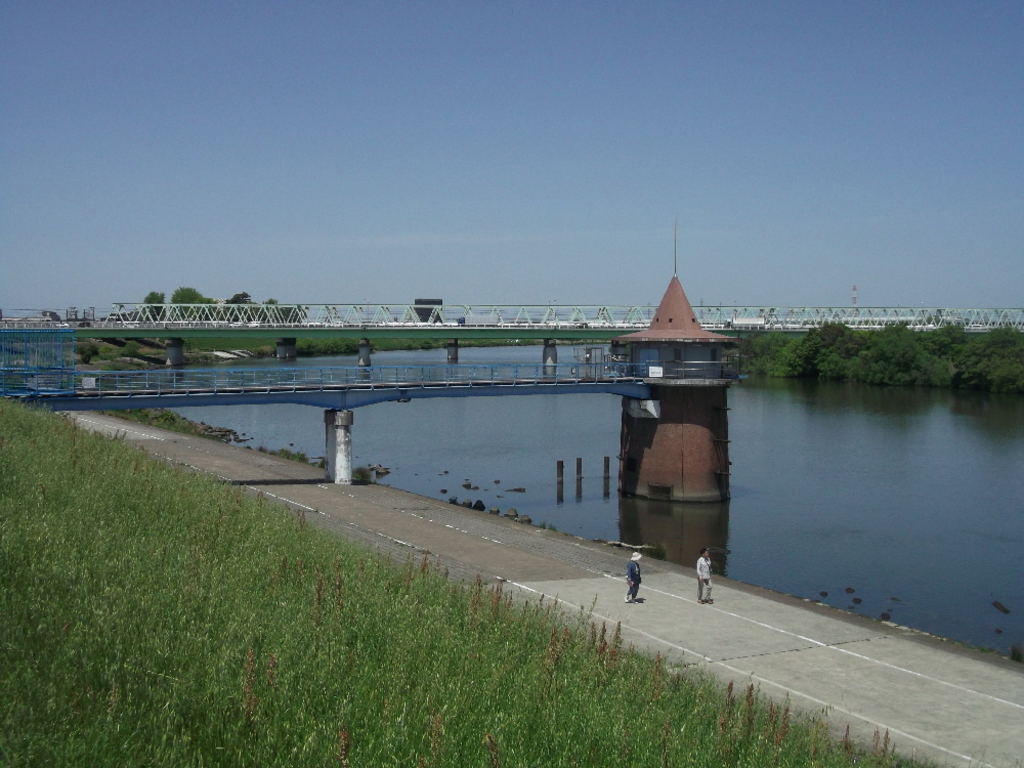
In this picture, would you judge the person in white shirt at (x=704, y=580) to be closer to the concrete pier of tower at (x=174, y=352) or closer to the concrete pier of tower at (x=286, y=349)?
the concrete pier of tower at (x=174, y=352)

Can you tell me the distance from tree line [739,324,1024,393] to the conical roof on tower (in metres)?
57.6

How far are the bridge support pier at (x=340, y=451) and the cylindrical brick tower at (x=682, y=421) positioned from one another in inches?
471

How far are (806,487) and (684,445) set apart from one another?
7.38m

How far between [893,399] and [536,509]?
5243 cm

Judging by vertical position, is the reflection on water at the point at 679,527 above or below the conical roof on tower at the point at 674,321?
below

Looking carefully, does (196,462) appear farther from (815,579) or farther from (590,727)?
(590,727)

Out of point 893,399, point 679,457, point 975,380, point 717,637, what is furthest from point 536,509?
Result: point 975,380

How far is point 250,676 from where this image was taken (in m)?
7.84

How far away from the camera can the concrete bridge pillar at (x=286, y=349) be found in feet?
393

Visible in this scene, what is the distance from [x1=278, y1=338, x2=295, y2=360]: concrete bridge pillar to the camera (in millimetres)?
119750

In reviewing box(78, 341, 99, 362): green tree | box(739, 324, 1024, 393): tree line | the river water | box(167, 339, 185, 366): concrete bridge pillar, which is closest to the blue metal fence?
the river water

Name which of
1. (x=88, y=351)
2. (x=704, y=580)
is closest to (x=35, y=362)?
(x=704, y=580)

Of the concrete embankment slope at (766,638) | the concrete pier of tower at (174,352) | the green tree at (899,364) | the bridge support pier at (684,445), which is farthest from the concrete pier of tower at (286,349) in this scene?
the concrete embankment slope at (766,638)

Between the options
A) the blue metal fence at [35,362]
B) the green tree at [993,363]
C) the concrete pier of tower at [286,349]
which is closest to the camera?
the blue metal fence at [35,362]
